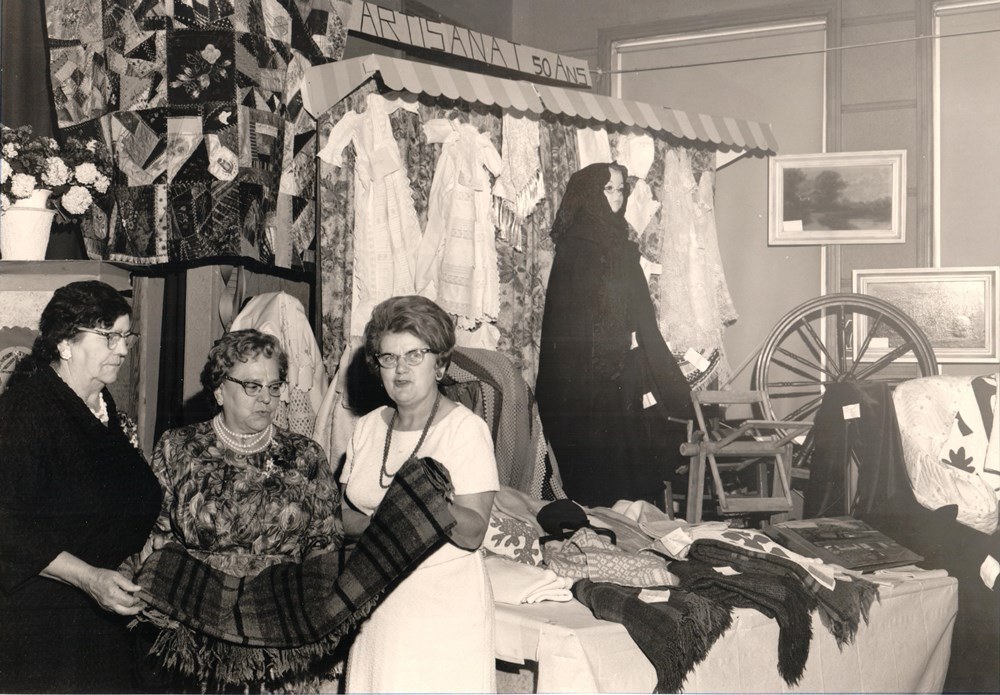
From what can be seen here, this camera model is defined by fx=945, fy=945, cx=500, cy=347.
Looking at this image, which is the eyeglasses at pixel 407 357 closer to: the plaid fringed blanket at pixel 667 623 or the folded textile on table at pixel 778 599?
the plaid fringed blanket at pixel 667 623

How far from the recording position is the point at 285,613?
232 centimetres

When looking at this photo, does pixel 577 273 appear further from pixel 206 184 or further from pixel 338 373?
pixel 206 184

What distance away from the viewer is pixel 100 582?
221 cm

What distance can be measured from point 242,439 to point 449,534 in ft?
2.15

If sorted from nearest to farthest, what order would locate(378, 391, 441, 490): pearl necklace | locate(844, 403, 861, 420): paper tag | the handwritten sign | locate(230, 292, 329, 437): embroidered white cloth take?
locate(378, 391, 441, 490): pearl necklace, locate(230, 292, 329, 437): embroidered white cloth, locate(844, 403, 861, 420): paper tag, the handwritten sign

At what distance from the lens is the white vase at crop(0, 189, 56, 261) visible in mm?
3682

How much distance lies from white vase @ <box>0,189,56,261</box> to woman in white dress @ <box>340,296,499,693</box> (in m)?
2.04

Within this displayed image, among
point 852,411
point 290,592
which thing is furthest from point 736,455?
point 290,592

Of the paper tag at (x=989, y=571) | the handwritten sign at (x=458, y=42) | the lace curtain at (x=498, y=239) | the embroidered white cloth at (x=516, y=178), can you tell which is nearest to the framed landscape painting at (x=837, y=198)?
the lace curtain at (x=498, y=239)

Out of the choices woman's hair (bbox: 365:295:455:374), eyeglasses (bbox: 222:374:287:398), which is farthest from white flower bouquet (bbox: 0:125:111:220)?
woman's hair (bbox: 365:295:455:374)

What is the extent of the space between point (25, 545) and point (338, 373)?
71.7 inches

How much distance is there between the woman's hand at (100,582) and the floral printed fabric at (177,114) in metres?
1.83

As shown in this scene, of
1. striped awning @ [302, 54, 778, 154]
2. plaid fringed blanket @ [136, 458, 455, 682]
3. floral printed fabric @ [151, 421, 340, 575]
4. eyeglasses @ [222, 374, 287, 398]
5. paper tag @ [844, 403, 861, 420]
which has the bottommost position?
plaid fringed blanket @ [136, 458, 455, 682]

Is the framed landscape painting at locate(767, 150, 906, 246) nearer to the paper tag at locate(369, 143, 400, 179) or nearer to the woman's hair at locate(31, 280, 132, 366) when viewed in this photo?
the paper tag at locate(369, 143, 400, 179)
